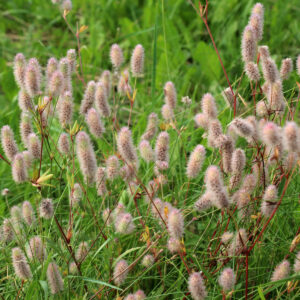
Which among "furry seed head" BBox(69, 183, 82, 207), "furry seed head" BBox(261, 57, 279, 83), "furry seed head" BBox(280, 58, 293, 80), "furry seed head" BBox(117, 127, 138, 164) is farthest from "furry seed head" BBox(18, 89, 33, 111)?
"furry seed head" BBox(280, 58, 293, 80)

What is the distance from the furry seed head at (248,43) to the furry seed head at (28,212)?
98cm

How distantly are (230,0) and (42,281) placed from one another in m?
3.33

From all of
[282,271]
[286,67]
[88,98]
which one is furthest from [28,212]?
[286,67]

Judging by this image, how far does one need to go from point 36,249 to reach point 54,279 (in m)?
0.16

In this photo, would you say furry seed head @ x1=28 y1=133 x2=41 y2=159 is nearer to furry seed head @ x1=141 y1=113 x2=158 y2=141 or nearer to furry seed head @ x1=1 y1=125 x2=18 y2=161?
furry seed head @ x1=1 y1=125 x2=18 y2=161

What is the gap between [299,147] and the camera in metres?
1.53

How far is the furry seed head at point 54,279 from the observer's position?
176cm

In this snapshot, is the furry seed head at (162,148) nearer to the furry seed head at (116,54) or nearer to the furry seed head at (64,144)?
the furry seed head at (64,144)

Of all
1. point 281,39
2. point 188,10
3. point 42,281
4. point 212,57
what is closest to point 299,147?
point 42,281

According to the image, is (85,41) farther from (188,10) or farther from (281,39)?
(281,39)

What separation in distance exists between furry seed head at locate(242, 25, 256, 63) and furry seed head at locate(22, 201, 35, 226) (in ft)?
3.20

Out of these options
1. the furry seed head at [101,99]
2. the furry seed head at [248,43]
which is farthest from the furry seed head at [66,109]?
the furry seed head at [248,43]

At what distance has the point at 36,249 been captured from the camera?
1.88 m

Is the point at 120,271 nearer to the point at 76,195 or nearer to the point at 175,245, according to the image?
the point at 175,245
